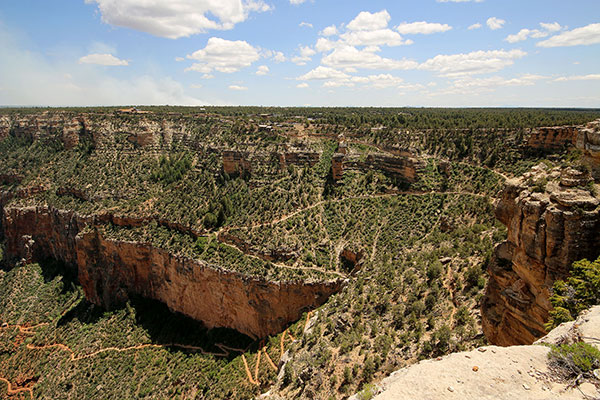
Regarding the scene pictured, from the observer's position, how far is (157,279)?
5994 cm

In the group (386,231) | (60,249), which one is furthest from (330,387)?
(60,249)

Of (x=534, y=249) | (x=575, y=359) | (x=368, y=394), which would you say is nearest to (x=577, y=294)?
(x=534, y=249)

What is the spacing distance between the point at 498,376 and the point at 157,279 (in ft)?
188

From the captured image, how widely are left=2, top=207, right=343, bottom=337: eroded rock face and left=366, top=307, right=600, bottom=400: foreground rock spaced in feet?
99.6

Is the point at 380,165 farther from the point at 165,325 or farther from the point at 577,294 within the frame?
the point at 577,294

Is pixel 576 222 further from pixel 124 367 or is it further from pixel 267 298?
pixel 124 367

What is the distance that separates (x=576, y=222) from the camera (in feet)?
59.0

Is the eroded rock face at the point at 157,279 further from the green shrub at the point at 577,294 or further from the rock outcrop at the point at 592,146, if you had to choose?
the rock outcrop at the point at 592,146

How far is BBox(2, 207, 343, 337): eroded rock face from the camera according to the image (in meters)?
47.8

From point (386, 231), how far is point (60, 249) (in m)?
71.9

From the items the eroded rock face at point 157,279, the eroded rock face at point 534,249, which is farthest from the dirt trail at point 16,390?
the eroded rock face at point 534,249

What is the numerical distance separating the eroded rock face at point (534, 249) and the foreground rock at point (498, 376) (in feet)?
10.5

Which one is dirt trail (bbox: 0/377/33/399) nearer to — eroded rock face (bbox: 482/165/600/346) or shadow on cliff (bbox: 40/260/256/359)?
shadow on cliff (bbox: 40/260/256/359)

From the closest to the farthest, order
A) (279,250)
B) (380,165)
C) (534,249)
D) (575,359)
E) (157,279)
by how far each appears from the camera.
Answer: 1. (575,359)
2. (534,249)
3. (279,250)
4. (157,279)
5. (380,165)
